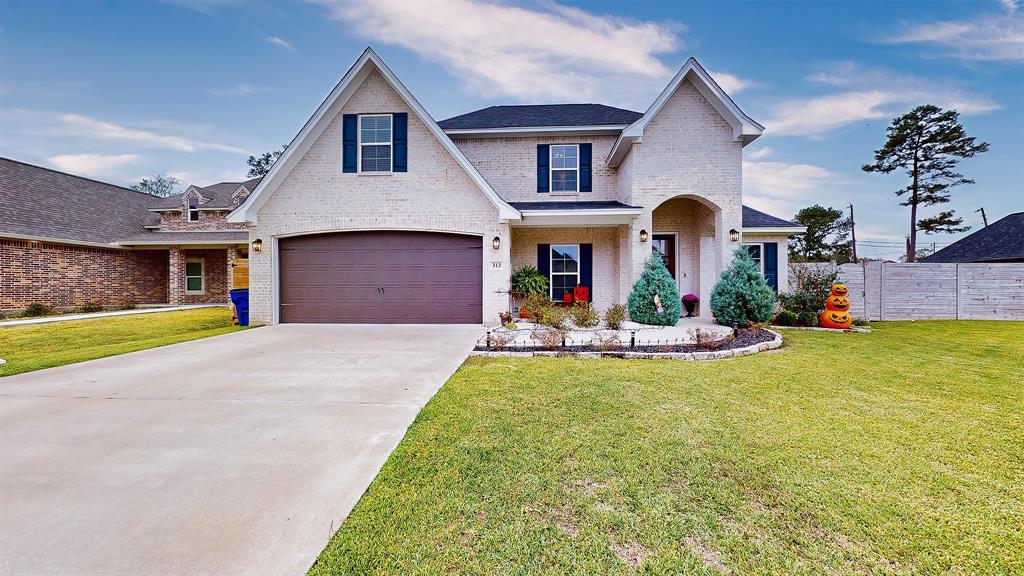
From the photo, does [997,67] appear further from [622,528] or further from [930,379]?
[622,528]

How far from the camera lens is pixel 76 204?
18.0m

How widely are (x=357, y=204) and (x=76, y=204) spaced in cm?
1797

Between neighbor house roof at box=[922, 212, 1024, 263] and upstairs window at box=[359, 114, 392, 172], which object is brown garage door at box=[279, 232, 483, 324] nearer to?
upstairs window at box=[359, 114, 392, 172]

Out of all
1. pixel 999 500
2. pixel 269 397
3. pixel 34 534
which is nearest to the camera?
pixel 34 534

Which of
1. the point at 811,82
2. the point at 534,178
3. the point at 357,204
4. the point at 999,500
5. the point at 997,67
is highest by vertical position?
the point at 997,67

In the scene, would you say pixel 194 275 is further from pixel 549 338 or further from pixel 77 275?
pixel 549 338

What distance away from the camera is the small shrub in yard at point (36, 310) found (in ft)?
44.3

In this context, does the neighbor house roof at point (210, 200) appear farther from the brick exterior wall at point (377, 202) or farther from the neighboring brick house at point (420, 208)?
the brick exterior wall at point (377, 202)

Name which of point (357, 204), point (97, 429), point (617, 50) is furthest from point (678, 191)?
point (97, 429)

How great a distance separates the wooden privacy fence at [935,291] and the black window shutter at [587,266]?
258 inches

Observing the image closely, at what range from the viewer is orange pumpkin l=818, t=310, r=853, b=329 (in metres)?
10.2

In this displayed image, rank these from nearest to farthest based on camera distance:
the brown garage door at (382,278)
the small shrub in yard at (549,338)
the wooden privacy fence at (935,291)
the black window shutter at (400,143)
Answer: the small shrub in yard at (549,338), the black window shutter at (400,143), the brown garage door at (382,278), the wooden privacy fence at (935,291)

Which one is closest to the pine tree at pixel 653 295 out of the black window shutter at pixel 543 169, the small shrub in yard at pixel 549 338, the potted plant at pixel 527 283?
the potted plant at pixel 527 283

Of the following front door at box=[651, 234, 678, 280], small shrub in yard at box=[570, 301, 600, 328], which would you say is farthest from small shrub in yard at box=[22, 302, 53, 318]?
front door at box=[651, 234, 678, 280]
